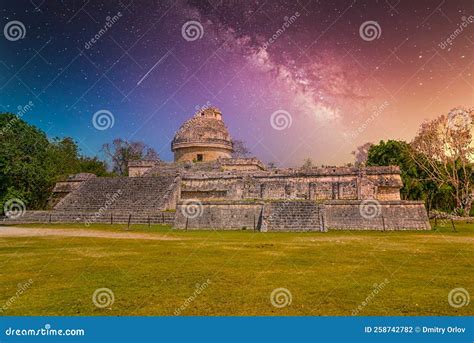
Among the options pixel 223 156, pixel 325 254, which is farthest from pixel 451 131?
pixel 325 254

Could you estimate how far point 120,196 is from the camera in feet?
87.6

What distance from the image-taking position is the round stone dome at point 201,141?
111 feet

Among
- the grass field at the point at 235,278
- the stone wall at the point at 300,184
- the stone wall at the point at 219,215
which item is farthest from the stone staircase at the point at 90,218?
the grass field at the point at 235,278

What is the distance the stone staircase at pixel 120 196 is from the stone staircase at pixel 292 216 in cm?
738

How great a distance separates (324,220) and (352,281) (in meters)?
12.1

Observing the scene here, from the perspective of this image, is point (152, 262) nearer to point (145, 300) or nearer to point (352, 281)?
point (145, 300)

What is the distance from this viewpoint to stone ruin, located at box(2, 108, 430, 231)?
19719mm

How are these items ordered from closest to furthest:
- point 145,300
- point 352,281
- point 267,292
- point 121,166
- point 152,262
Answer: point 145,300 < point 267,292 < point 352,281 < point 152,262 < point 121,166

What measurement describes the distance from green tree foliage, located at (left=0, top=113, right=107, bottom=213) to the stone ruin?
1408 millimetres

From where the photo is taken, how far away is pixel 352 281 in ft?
23.4

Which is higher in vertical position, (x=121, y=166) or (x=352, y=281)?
(x=121, y=166)

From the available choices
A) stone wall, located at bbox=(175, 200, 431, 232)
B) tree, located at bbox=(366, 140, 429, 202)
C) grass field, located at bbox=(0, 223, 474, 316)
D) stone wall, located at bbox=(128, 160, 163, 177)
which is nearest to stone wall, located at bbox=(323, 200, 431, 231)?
stone wall, located at bbox=(175, 200, 431, 232)

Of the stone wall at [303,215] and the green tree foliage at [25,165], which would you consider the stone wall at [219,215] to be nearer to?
the stone wall at [303,215]

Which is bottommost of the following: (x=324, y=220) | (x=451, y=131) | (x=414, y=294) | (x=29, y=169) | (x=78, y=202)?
(x=414, y=294)
